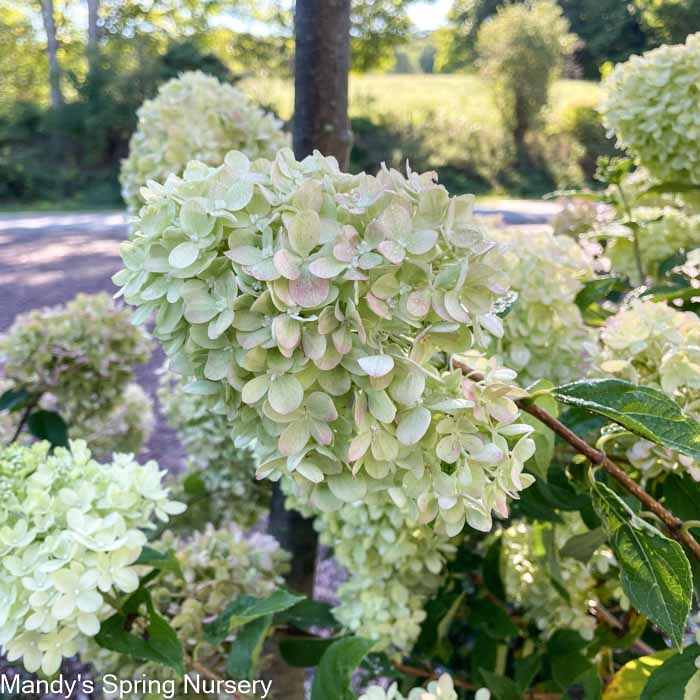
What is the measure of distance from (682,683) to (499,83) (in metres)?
10.00

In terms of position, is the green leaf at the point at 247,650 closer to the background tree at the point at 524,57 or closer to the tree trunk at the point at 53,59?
the background tree at the point at 524,57

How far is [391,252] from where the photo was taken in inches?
11.0

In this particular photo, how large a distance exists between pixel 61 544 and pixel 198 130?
498mm

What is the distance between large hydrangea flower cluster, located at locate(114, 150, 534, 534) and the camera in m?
0.28

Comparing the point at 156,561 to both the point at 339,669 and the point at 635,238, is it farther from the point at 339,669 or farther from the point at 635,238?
the point at 635,238

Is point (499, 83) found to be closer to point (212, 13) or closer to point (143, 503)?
point (212, 13)

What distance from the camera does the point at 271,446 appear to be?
32cm

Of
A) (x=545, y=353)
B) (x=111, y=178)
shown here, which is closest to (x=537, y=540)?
(x=545, y=353)

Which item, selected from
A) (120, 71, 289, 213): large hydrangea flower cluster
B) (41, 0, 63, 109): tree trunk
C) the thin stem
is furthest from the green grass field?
the thin stem

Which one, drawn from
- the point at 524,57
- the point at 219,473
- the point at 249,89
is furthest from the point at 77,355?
the point at 524,57

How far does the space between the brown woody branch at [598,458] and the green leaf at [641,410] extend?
2 cm

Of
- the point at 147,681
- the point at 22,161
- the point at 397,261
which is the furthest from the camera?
the point at 22,161

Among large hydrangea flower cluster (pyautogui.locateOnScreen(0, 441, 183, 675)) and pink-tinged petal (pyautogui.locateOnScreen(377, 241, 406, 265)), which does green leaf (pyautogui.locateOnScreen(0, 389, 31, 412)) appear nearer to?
large hydrangea flower cluster (pyautogui.locateOnScreen(0, 441, 183, 675))

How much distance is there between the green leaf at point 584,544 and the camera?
1.68ft
